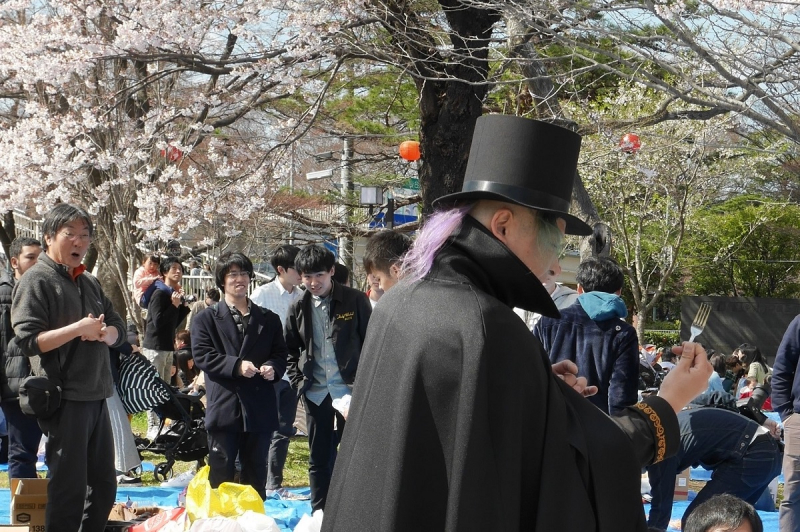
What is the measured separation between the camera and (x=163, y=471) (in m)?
7.46

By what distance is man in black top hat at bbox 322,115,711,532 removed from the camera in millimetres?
1880

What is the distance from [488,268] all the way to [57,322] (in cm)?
324

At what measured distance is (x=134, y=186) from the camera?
1341cm

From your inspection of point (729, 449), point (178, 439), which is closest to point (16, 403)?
point (178, 439)

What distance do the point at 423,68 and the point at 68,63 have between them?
A: 13.1ft

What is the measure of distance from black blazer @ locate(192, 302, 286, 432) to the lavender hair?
3.70 m

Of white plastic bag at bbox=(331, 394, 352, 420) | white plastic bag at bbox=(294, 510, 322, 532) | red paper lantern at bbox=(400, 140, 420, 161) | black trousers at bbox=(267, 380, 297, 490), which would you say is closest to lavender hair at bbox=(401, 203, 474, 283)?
white plastic bag at bbox=(294, 510, 322, 532)

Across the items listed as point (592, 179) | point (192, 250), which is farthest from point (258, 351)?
point (592, 179)

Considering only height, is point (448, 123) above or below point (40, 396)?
above

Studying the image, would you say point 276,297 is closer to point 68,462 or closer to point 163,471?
point 163,471

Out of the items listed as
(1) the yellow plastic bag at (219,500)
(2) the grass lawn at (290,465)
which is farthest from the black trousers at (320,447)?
(2) the grass lawn at (290,465)

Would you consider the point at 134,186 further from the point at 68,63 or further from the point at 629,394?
the point at 629,394

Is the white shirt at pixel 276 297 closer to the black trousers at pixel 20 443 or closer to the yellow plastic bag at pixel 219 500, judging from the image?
the black trousers at pixel 20 443

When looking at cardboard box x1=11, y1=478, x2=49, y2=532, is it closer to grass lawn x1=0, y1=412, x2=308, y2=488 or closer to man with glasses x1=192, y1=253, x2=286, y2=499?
man with glasses x1=192, y1=253, x2=286, y2=499
